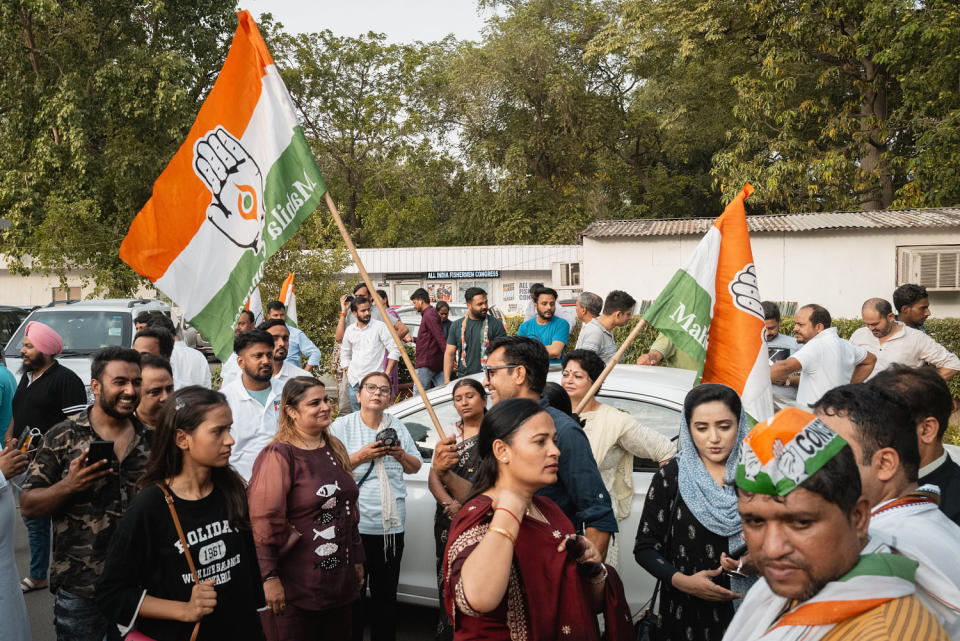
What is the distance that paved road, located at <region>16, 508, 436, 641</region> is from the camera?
558 centimetres

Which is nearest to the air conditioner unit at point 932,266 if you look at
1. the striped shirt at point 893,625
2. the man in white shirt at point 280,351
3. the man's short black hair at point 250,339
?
the man in white shirt at point 280,351

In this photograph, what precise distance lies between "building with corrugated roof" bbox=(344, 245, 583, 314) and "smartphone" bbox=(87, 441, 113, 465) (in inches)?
1065

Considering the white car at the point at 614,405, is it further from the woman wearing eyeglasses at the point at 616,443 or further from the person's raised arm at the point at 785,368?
the person's raised arm at the point at 785,368

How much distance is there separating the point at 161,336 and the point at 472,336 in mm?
4279

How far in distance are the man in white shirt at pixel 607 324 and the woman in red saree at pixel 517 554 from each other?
517cm

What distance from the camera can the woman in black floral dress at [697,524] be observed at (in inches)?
132

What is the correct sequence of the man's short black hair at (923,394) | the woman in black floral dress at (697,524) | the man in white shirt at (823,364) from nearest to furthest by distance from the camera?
1. the man's short black hair at (923,394)
2. the woman in black floral dress at (697,524)
3. the man in white shirt at (823,364)

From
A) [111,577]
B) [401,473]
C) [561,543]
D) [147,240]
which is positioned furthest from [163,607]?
[147,240]

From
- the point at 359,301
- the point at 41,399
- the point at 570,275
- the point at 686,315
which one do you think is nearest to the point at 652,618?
the point at 686,315

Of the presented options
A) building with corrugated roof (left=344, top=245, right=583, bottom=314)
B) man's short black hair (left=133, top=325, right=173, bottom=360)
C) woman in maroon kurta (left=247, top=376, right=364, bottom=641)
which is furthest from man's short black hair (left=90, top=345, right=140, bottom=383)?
building with corrugated roof (left=344, top=245, right=583, bottom=314)

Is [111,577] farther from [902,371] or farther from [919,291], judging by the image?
[919,291]

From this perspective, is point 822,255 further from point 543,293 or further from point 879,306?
point 879,306

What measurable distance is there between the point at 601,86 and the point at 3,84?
78.5 feet

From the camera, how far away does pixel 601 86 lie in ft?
120
